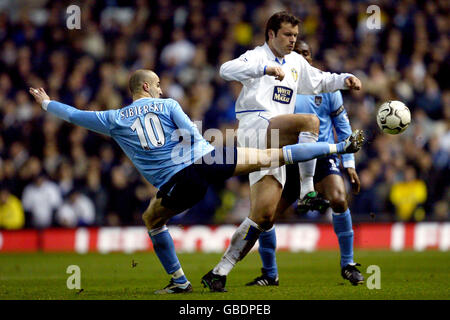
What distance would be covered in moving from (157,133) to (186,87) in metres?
10.6

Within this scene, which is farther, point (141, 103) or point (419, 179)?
point (419, 179)

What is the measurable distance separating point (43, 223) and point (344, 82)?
9.32 m

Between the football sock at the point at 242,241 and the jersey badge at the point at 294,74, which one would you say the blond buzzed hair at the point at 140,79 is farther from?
the football sock at the point at 242,241

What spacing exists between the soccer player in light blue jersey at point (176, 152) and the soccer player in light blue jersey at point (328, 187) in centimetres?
155

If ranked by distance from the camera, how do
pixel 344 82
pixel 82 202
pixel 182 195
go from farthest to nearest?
pixel 82 202 → pixel 344 82 → pixel 182 195

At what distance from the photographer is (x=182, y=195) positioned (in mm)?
7332

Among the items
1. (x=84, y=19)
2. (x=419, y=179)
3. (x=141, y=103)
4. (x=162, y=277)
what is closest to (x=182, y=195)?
(x=141, y=103)

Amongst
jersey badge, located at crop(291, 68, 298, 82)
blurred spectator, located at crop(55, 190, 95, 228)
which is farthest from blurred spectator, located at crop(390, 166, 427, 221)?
jersey badge, located at crop(291, 68, 298, 82)

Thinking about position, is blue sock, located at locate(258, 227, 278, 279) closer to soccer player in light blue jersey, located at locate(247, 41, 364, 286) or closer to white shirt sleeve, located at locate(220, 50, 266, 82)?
soccer player in light blue jersey, located at locate(247, 41, 364, 286)

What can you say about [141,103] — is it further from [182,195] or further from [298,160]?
[298,160]

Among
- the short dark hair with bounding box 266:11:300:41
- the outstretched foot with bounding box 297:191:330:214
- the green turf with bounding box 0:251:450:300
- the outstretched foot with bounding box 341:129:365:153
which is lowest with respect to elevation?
the green turf with bounding box 0:251:450:300

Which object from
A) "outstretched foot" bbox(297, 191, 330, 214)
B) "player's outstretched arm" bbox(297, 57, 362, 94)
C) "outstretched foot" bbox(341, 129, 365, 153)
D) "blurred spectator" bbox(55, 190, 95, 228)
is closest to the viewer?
"outstretched foot" bbox(341, 129, 365, 153)

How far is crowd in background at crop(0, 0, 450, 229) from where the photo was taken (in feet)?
52.5

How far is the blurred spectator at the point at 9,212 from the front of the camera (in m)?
15.9
